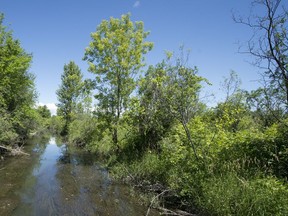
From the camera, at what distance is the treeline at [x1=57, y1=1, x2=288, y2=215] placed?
5.98 metres

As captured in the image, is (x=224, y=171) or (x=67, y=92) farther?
(x=67, y=92)

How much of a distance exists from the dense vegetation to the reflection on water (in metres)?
1.28

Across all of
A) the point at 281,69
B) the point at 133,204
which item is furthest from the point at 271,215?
the point at 133,204

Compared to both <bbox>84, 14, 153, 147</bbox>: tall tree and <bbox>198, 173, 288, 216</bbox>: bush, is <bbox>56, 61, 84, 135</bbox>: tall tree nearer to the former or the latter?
<bbox>84, 14, 153, 147</bbox>: tall tree

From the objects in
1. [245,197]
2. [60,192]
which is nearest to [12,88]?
[60,192]

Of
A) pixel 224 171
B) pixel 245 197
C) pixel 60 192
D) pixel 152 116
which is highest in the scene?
pixel 152 116

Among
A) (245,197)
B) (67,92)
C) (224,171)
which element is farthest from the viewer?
(67,92)

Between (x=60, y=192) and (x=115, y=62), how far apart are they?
380 inches

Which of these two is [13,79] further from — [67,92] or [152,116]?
[67,92]

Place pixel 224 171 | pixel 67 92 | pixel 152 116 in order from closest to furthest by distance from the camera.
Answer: pixel 224 171, pixel 152 116, pixel 67 92

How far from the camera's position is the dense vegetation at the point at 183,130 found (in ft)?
20.0

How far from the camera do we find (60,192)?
9.76 metres

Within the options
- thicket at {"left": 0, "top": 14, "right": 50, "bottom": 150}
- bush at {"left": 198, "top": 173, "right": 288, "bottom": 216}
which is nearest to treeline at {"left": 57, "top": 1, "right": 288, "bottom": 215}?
bush at {"left": 198, "top": 173, "right": 288, "bottom": 216}

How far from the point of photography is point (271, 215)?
16.1 ft
